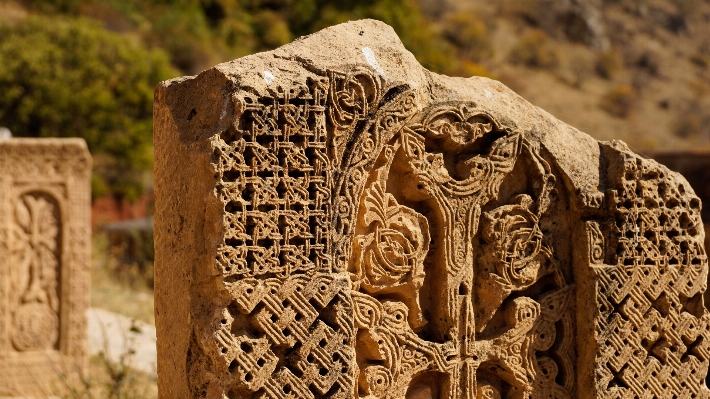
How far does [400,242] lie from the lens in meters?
3.51

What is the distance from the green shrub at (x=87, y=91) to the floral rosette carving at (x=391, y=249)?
660 inches

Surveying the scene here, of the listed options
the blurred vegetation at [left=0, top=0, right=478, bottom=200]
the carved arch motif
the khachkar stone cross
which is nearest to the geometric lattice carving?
the khachkar stone cross

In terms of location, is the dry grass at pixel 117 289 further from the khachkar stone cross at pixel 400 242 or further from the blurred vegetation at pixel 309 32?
the khachkar stone cross at pixel 400 242

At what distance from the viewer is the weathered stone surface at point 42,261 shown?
7480mm

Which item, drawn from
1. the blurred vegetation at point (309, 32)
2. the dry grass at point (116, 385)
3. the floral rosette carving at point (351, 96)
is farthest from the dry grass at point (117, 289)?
the floral rosette carving at point (351, 96)

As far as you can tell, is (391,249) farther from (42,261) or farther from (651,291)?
(42,261)

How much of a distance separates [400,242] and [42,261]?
499cm

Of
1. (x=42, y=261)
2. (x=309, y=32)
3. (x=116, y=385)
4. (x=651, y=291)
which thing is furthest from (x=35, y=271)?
(x=309, y=32)

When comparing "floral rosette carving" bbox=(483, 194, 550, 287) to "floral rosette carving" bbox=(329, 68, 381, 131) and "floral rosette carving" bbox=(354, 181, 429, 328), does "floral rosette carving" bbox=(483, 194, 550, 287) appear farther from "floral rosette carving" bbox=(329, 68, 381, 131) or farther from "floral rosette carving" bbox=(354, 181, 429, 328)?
"floral rosette carving" bbox=(329, 68, 381, 131)

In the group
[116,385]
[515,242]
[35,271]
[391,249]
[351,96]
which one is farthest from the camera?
[35,271]

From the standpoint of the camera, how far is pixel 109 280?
12258 mm

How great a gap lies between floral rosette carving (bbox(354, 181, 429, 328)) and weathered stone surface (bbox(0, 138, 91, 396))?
186 inches

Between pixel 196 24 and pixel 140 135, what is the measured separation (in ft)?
29.7

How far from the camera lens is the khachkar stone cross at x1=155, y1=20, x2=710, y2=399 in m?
3.17
